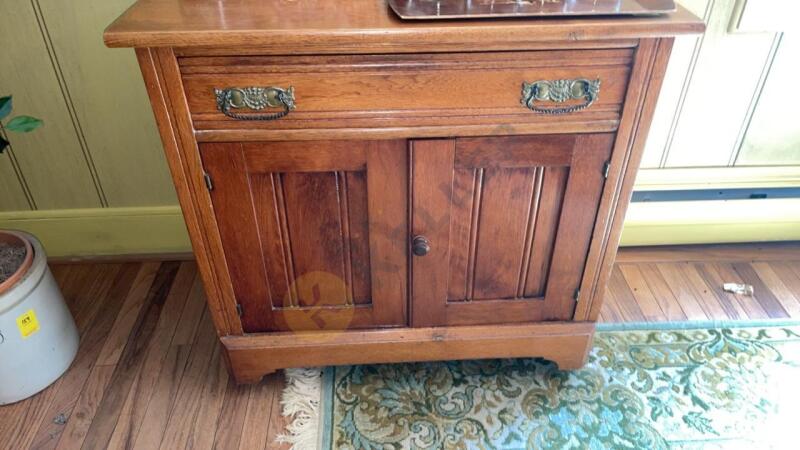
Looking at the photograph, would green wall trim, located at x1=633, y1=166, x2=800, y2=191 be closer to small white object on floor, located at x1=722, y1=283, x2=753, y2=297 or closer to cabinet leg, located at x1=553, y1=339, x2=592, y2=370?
small white object on floor, located at x1=722, y1=283, x2=753, y2=297

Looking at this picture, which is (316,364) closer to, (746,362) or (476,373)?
(476,373)

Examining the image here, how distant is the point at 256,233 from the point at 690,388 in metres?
1.10

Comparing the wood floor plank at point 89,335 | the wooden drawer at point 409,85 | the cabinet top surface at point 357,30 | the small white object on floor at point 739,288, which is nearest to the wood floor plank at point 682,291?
the small white object on floor at point 739,288

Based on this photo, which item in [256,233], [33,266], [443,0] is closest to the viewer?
[443,0]

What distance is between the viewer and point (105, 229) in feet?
5.77

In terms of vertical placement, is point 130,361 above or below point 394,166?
below

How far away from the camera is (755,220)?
1.77 m

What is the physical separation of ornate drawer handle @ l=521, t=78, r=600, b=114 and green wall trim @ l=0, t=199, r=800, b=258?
0.84m

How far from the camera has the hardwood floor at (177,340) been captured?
1.31m

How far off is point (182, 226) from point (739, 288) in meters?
1.68

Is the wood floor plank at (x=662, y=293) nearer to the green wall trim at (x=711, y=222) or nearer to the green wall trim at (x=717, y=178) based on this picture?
the green wall trim at (x=711, y=222)

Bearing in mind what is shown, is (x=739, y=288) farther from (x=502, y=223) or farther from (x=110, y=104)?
(x=110, y=104)

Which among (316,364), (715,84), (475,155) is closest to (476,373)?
(316,364)

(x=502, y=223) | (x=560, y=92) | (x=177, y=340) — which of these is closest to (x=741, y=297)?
(x=502, y=223)
